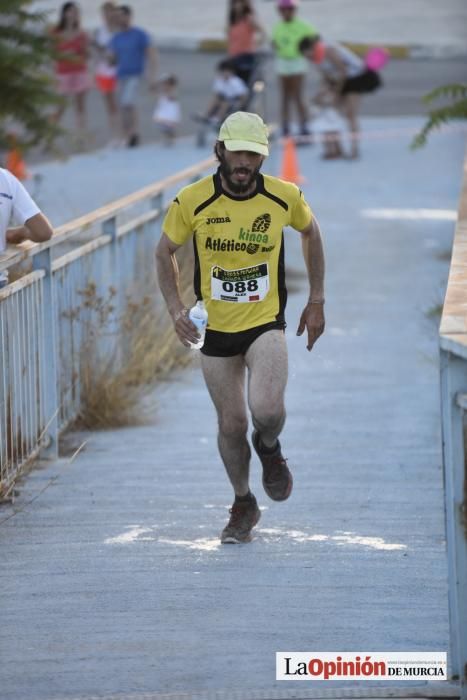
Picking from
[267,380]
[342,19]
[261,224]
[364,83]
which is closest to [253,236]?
[261,224]

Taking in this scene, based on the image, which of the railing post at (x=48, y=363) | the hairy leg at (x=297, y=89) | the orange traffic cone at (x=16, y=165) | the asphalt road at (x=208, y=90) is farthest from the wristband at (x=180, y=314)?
the asphalt road at (x=208, y=90)

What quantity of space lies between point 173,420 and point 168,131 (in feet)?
50.5

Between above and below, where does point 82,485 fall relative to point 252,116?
below

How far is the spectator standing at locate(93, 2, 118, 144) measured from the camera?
25.0 m

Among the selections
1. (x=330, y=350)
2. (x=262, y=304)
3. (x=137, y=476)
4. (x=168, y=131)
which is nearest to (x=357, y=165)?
(x=168, y=131)

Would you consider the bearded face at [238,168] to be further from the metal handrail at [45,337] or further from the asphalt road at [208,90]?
the asphalt road at [208,90]

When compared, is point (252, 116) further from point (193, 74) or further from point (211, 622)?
point (193, 74)

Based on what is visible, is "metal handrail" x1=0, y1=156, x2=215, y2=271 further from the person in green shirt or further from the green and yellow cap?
the person in green shirt

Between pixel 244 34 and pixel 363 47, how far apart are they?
15.2 metres

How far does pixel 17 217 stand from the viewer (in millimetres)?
8273

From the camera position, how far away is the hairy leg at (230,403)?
23.9 ft

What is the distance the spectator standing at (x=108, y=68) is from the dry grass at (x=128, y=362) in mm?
12754

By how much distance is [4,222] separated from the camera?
814 cm

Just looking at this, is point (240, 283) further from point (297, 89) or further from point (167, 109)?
point (167, 109)
